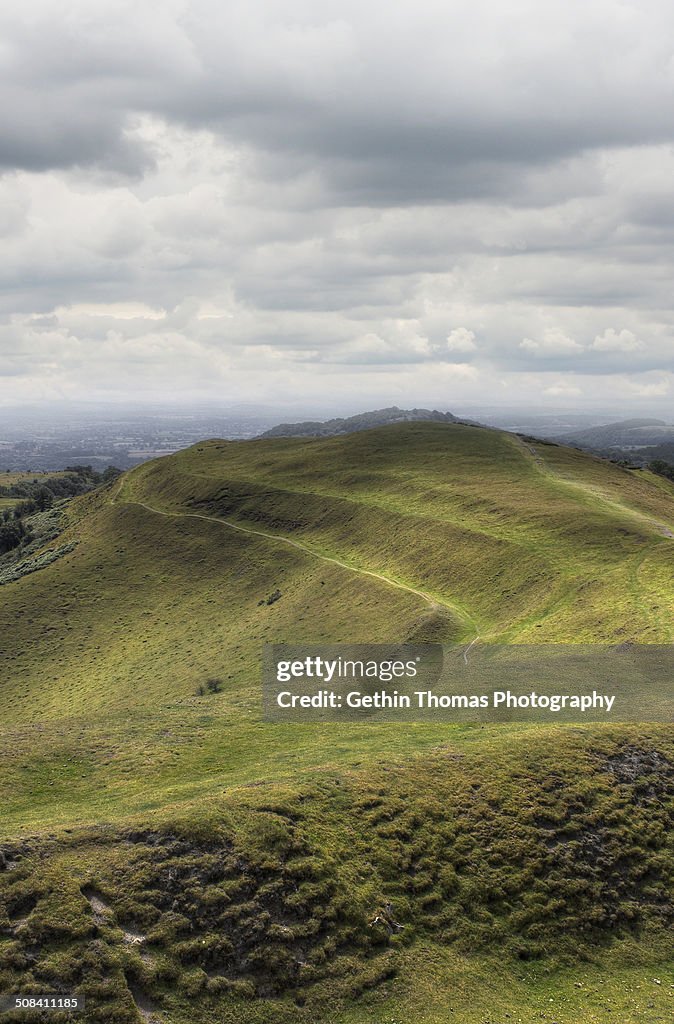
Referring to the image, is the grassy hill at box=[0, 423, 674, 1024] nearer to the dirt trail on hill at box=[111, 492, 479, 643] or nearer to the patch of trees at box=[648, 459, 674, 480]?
the dirt trail on hill at box=[111, 492, 479, 643]

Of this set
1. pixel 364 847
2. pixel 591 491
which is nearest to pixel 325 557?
pixel 591 491

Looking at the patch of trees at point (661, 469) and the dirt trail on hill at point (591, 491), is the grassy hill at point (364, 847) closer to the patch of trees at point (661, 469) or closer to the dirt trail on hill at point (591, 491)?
the dirt trail on hill at point (591, 491)

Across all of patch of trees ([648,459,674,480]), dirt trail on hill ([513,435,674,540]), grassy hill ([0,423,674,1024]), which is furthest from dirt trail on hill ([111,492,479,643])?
patch of trees ([648,459,674,480])

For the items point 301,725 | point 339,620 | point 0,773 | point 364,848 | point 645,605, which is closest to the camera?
point 364,848

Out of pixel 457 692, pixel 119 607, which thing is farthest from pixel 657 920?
pixel 119 607

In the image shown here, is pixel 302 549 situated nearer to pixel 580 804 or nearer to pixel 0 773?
pixel 0 773

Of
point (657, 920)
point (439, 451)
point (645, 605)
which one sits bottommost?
point (657, 920)

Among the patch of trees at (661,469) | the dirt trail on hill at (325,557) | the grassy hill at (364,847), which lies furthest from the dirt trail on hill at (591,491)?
the patch of trees at (661,469)

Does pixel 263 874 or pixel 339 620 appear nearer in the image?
pixel 263 874
